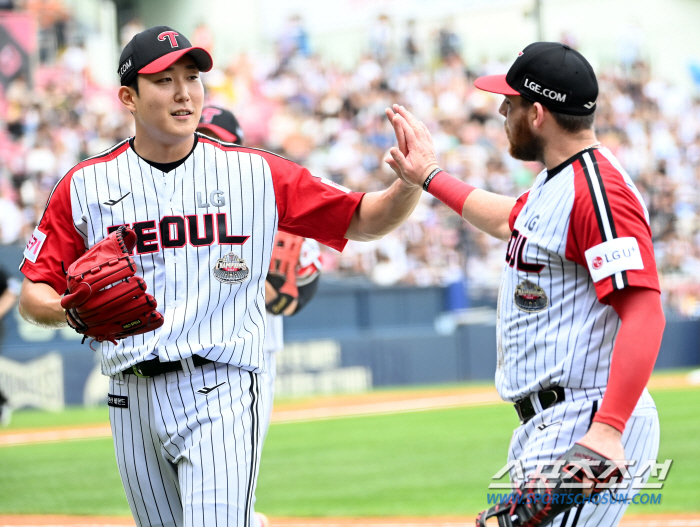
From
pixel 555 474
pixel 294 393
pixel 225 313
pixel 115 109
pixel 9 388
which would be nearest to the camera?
pixel 555 474

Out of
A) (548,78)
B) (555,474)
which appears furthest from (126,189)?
(555,474)

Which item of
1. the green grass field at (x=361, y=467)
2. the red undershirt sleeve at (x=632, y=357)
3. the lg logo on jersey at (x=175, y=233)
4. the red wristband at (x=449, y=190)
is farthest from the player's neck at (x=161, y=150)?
the green grass field at (x=361, y=467)

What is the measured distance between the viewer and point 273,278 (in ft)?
15.6

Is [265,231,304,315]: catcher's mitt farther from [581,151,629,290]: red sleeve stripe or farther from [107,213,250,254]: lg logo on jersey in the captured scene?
[581,151,629,290]: red sleeve stripe

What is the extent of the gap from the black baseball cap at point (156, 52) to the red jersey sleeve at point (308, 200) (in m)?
0.48

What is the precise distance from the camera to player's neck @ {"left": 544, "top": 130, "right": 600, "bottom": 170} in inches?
117

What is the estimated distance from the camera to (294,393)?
1277 cm

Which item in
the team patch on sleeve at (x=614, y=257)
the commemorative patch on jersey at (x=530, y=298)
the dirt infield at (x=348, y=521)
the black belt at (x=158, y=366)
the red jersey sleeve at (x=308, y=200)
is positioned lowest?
the dirt infield at (x=348, y=521)

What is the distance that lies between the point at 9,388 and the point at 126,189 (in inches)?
366

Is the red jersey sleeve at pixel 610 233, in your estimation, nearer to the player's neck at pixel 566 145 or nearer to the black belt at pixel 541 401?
the player's neck at pixel 566 145

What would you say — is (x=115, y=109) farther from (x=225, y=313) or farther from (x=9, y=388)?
(x=225, y=313)

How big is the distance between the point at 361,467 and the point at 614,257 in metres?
5.81

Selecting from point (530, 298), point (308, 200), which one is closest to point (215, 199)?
point (308, 200)

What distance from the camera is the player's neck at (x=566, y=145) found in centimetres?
298
